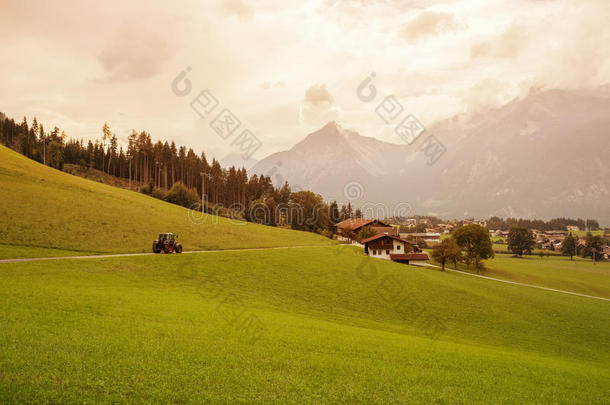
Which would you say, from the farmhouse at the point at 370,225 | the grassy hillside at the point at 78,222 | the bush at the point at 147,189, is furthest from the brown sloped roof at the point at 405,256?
the bush at the point at 147,189

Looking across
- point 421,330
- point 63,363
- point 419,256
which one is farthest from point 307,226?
point 63,363

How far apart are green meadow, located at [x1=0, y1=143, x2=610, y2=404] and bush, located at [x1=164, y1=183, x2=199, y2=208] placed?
5712 cm

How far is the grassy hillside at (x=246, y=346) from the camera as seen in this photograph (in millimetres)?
9266

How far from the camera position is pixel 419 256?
77438 mm

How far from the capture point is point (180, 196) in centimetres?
10244

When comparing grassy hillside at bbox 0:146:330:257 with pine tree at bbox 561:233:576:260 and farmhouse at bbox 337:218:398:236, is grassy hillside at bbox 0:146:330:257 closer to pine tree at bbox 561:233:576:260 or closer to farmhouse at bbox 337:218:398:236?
farmhouse at bbox 337:218:398:236

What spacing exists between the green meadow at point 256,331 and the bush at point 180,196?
2249 inches

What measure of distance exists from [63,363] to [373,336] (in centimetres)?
1537

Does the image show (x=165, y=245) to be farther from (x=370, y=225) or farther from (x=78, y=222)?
(x=370, y=225)

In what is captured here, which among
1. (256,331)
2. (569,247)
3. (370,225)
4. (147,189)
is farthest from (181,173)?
(569,247)

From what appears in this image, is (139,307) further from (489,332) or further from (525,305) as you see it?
(525,305)

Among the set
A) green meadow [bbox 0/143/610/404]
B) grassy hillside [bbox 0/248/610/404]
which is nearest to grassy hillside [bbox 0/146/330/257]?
green meadow [bbox 0/143/610/404]

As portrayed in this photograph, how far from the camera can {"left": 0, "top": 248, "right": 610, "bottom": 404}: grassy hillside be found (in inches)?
365

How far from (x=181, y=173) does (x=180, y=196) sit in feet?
96.6
